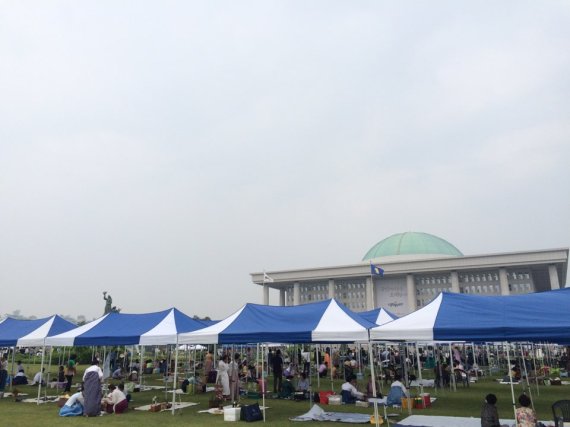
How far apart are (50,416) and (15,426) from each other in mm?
1637

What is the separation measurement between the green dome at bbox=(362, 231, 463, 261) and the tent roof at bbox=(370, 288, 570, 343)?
66.6 meters

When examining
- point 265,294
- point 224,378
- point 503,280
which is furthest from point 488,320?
point 265,294

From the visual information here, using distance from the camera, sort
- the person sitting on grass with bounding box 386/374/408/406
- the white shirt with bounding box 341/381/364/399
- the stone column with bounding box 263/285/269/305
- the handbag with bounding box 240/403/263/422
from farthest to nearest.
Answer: the stone column with bounding box 263/285/269/305 → the white shirt with bounding box 341/381/364/399 → the person sitting on grass with bounding box 386/374/408/406 → the handbag with bounding box 240/403/263/422

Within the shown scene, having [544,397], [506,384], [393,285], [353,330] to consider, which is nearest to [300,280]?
[393,285]

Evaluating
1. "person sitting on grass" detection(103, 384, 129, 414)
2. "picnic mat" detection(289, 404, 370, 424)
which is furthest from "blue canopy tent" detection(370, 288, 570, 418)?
"person sitting on grass" detection(103, 384, 129, 414)

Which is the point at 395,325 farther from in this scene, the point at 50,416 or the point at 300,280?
the point at 300,280

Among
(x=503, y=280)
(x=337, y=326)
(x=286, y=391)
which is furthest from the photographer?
(x=503, y=280)

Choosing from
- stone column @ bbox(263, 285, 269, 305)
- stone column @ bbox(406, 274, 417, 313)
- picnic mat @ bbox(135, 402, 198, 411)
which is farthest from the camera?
stone column @ bbox(263, 285, 269, 305)

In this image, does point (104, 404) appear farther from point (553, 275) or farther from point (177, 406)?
point (553, 275)

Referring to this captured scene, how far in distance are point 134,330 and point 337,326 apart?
744 cm

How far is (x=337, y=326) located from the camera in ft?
37.2

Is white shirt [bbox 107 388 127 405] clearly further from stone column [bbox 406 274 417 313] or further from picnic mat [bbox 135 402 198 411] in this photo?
stone column [bbox 406 274 417 313]

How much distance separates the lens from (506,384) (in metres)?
20.3

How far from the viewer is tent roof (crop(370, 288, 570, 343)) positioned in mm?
8320
